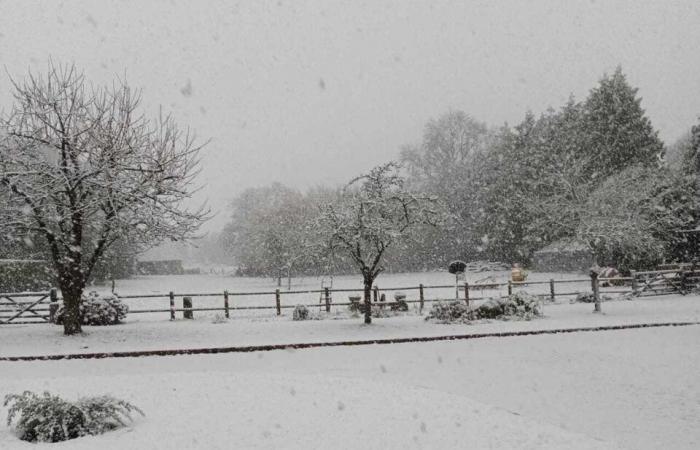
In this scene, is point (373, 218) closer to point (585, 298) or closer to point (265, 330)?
point (265, 330)

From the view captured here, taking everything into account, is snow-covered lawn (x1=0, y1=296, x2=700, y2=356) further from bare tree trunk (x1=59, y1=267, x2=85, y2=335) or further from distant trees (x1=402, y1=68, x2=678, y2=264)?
distant trees (x1=402, y1=68, x2=678, y2=264)

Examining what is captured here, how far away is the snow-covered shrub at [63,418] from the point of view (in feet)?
21.0

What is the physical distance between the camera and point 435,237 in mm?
56344

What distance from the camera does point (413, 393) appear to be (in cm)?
868

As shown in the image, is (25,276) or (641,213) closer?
(641,213)

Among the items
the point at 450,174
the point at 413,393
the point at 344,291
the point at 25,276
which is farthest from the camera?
the point at 450,174

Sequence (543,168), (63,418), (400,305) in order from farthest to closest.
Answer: (543,168) < (400,305) < (63,418)

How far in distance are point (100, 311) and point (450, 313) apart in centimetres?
1246

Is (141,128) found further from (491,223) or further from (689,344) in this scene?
(491,223)

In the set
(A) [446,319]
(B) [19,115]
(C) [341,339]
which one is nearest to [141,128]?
(B) [19,115]

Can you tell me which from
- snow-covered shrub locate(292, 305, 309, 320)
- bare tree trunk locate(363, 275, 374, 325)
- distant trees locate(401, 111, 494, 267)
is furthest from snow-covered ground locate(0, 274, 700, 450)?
distant trees locate(401, 111, 494, 267)

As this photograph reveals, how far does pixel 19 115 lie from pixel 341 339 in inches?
520

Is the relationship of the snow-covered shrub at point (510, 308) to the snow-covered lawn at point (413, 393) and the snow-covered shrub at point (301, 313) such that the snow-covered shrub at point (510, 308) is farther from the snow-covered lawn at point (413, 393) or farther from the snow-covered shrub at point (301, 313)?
the snow-covered shrub at point (301, 313)

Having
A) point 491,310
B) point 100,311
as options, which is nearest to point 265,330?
point 100,311
